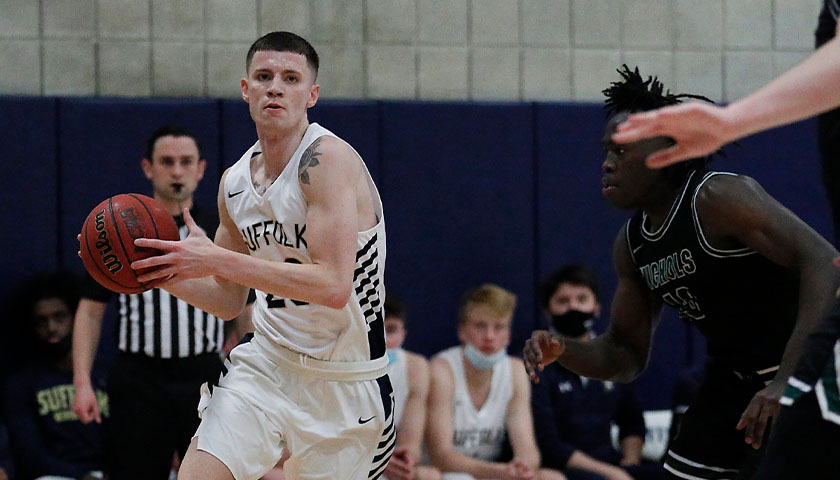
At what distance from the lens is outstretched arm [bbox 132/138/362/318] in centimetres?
327

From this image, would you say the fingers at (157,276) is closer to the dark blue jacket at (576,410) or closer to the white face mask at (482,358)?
the white face mask at (482,358)

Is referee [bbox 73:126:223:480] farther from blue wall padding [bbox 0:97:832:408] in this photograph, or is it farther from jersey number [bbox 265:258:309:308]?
jersey number [bbox 265:258:309:308]

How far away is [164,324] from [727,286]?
291cm

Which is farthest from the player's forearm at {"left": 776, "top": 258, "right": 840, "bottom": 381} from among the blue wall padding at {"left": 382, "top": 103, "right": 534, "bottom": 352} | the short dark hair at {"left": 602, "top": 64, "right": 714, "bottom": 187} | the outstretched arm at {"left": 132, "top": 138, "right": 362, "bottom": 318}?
the blue wall padding at {"left": 382, "top": 103, "right": 534, "bottom": 352}

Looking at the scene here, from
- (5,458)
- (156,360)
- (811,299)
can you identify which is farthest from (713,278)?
(5,458)

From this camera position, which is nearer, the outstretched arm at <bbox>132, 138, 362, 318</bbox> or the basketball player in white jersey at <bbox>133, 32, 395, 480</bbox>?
the outstretched arm at <bbox>132, 138, 362, 318</bbox>

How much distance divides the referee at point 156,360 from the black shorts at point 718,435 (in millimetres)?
2474

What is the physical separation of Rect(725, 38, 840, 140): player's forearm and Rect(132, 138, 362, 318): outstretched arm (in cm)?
160

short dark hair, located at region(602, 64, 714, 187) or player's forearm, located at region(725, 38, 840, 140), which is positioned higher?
short dark hair, located at region(602, 64, 714, 187)

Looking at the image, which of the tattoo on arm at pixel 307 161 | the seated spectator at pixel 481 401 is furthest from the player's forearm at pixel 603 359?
the seated spectator at pixel 481 401

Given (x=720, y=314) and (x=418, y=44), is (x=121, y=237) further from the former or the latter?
(x=418, y=44)

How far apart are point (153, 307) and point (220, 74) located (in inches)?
75.9

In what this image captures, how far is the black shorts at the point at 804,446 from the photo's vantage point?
247 cm

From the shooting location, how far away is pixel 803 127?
790cm
